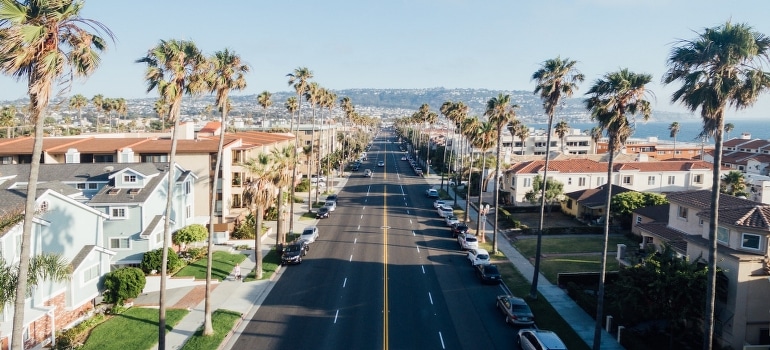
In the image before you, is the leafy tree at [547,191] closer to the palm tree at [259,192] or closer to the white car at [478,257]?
the white car at [478,257]

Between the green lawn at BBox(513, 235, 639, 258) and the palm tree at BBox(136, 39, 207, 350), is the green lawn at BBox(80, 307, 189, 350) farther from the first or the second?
the green lawn at BBox(513, 235, 639, 258)

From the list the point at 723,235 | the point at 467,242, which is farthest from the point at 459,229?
the point at 723,235

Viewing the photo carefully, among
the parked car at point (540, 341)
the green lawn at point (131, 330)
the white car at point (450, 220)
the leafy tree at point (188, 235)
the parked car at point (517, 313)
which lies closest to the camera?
the parked car at point (540, 341)

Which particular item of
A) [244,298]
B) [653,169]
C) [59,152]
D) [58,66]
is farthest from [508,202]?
[58,66]

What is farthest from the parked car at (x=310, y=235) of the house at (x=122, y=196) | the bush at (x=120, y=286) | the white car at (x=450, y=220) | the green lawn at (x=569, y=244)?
the green lawn at (x=569, y=244)

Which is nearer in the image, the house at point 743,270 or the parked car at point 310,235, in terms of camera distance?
the house at point 743,270

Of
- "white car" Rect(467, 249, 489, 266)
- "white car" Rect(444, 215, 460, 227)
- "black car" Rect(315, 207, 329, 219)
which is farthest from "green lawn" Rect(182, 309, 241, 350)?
"black car" Rect(315, 207, 329, 219)
